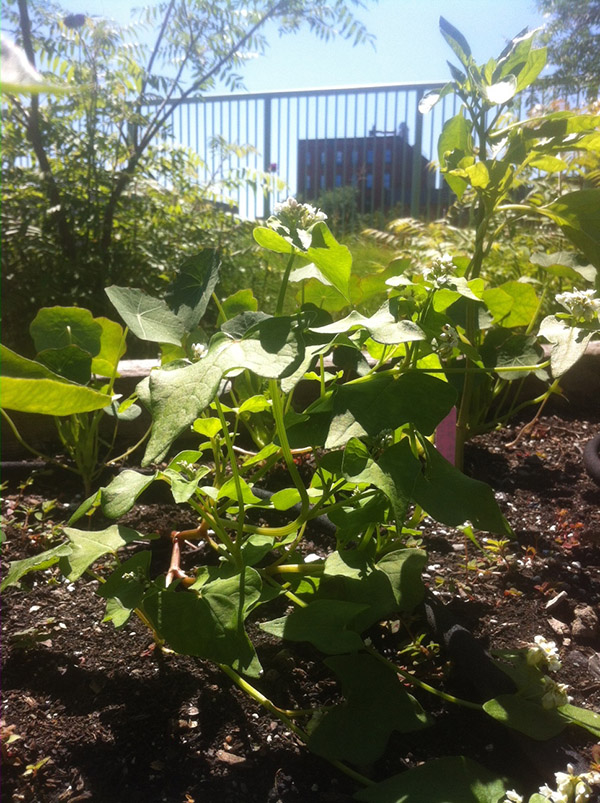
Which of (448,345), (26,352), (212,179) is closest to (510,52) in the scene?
(448,345)

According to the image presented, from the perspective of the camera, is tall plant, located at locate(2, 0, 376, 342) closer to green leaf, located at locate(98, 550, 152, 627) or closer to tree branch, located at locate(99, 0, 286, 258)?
tree branch, located at locate(99, 0, 286, 258)

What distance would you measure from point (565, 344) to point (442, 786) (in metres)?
0.46

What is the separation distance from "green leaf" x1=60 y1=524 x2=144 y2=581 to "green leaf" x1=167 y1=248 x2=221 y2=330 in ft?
0.89

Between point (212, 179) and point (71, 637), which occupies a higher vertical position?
point (212, 179)

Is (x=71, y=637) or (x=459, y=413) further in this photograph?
(x=459, y=413)

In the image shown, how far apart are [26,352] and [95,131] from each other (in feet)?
4.14

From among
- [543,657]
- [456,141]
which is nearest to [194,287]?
[456,141]

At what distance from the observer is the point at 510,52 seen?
91 cm

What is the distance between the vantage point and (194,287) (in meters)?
0.81

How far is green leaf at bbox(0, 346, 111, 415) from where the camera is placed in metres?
0.40

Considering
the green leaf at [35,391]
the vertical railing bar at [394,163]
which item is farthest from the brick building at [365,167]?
the green leaf at [35,391]

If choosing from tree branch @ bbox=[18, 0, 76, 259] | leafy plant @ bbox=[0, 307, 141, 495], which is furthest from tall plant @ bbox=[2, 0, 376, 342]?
leafy plant @ bbox=[0, 307, 141, 495]

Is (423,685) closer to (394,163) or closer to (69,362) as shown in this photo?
(69,362)

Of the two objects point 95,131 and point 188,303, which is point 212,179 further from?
point 188,303
